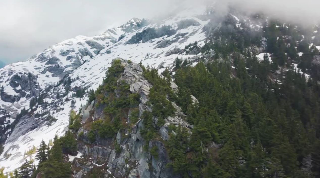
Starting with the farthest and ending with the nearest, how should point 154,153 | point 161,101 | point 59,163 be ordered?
point 161,101 → point 59,163 → point 154,153

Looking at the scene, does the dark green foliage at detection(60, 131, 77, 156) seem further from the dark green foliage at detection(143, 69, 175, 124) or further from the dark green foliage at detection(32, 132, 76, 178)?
the dark green foliage at detection(143, 69, 175, 124)

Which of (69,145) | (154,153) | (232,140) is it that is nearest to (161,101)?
(154,153)

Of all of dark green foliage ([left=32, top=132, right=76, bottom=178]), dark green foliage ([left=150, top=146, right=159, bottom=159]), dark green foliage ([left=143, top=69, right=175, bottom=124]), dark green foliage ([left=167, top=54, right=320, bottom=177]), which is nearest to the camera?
dark green foliage ([left=167, top=54, right=320, bottom=177])

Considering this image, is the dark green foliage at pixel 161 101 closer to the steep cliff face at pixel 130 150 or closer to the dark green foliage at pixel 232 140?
the steep cliff face at pixel 130 150

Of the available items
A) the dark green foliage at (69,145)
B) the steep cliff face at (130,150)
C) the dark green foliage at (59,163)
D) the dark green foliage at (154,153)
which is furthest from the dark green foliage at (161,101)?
the dark green foliage at (69,145)

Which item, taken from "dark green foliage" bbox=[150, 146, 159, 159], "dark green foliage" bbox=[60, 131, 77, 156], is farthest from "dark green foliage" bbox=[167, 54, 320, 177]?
"dark green foliage" bbox=[60, 131, 77, 156]

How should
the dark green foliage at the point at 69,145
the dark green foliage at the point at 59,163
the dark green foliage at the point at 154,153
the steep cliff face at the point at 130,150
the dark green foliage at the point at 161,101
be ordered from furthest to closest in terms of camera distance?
the dark green foliage at the point at 69,145
the dark green foliage at the point at 161,101
the dark green foliage at the point at 59,163
the steep cliff face at the point at 130,150
the dark green foliage at the point at 154,153

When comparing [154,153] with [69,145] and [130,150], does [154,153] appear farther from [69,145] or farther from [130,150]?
[69,145]

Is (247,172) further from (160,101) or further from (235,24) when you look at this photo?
(235,24)

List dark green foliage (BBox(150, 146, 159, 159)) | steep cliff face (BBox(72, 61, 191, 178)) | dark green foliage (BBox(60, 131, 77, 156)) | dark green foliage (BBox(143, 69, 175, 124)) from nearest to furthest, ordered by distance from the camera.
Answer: dark green foliage (BBox(150, 146, 159, 159)), steep cliff face (BBox(72, 61, 191, 178)), dark green foliage (BBox(143, 69, 175, 124)), dark green foliage (BBox(60, 131, 77, 156))
